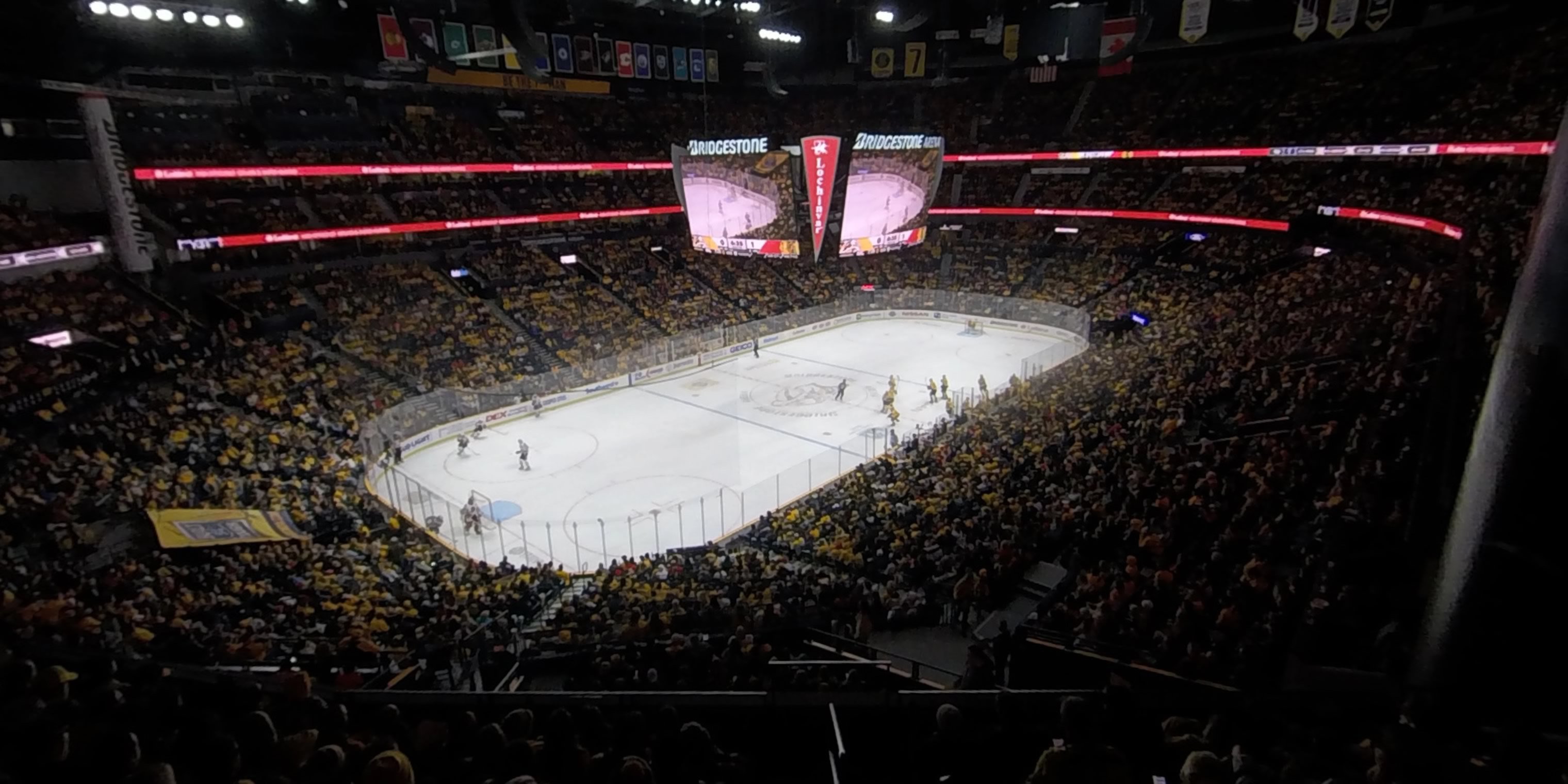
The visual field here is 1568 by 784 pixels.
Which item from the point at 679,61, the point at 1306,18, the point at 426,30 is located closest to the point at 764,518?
the point at 1306,18

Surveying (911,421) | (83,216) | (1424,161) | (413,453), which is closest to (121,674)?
(413,453)

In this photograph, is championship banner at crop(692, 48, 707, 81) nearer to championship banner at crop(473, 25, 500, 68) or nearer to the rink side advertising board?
the rink side advertising board

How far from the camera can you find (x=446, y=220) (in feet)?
109

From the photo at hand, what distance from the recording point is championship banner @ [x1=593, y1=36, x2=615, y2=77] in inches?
1556

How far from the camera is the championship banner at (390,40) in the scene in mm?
30578

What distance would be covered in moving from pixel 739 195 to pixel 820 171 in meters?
2.70

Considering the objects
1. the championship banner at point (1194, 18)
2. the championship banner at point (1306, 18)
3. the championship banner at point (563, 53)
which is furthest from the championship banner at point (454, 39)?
the championship banner at point (1306, 18)

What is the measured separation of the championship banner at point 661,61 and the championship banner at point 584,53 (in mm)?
3934

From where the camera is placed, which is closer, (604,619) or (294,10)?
(604,619)

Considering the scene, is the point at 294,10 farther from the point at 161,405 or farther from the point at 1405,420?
the point at 1405,420

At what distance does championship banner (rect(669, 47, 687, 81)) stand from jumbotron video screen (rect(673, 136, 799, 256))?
22.1 m

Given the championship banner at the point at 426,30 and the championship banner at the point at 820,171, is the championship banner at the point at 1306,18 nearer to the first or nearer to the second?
the championship banner at the point at 820,171

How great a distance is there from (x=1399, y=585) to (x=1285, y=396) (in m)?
9.02

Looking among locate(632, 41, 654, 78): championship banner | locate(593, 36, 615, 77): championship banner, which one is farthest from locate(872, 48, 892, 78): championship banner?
locate(593, 36, 615, 77): championship banner
